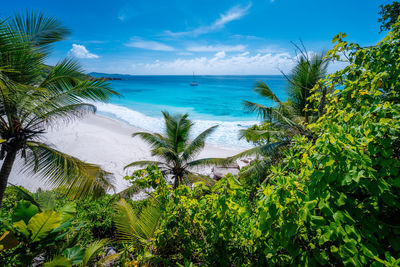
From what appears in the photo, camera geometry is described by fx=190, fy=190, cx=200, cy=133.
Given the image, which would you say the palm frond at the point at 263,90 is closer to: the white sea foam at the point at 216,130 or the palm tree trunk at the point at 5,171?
the palm tree trunk at the point at 5,171

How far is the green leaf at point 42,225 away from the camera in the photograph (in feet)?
5.15

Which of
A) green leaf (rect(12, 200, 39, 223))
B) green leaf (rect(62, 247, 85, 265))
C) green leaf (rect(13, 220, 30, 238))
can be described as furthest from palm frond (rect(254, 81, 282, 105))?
green leaf (rect(13, 220, 30, 238))

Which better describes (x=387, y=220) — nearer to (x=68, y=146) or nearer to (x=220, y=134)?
(x=68, y=146)

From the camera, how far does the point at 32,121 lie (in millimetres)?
4426

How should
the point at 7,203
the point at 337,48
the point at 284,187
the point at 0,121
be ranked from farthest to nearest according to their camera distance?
the point at 7,203 → the point at 0,121 → the point at 337,48 → the point at 284,187

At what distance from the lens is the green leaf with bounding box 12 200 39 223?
1710mm

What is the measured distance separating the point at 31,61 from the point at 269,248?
5635 millimetres

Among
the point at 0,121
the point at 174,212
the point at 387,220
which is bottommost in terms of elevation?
the point at 174,212

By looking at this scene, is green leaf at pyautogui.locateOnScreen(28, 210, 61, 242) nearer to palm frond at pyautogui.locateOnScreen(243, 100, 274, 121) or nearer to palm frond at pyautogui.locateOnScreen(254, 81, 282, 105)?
palm frond at pyautogui.locateOnScreen(243, 100, 274, 121)

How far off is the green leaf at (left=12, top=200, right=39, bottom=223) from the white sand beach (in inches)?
370

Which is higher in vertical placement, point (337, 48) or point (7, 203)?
point (337, 48)

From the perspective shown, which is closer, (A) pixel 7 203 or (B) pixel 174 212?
(B) pixel 174 212

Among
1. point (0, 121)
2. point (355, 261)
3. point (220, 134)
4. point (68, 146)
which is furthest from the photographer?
point (220, 134)

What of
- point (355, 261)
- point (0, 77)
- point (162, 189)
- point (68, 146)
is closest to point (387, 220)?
point (355, 261)
